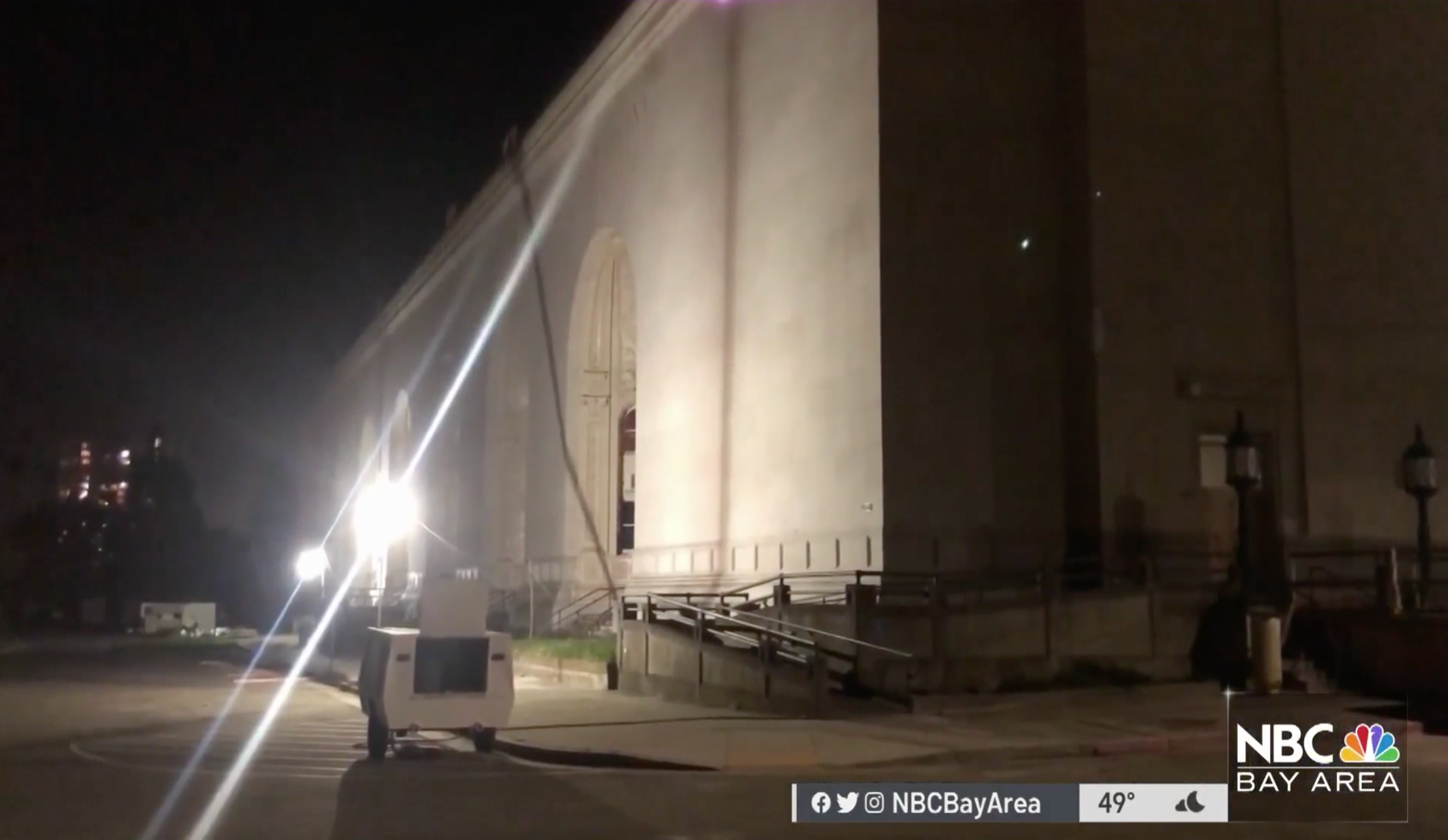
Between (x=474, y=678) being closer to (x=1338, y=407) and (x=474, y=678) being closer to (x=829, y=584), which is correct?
(x=829, y=584)

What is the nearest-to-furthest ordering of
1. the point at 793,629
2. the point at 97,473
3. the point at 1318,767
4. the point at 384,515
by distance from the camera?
the point at 1318,767
the point at 793,629
the point at 384,515
the point at 97,473

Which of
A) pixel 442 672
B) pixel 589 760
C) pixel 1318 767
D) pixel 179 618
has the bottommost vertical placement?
pixel 179 618

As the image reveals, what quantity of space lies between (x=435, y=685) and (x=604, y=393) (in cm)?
3061

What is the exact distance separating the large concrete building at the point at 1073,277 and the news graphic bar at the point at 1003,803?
12917 millimetres

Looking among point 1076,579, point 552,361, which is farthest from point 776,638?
point 552,361

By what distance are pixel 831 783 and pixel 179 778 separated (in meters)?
6.60

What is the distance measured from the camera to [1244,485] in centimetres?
2147

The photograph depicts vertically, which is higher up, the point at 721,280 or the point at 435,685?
the point at 721,280

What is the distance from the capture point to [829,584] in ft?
82.6

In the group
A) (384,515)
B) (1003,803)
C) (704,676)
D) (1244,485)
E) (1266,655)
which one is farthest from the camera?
(384,515)

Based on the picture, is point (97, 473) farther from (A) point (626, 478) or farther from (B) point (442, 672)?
(B) point (442, 672)

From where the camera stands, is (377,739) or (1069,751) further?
(377,739)

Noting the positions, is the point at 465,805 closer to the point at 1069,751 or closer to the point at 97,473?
the point at 1069,751

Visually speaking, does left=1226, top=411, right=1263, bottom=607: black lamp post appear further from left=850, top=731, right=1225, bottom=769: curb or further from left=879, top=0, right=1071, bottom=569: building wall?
left=850, top=731, right=1225, bottom=769: curb
